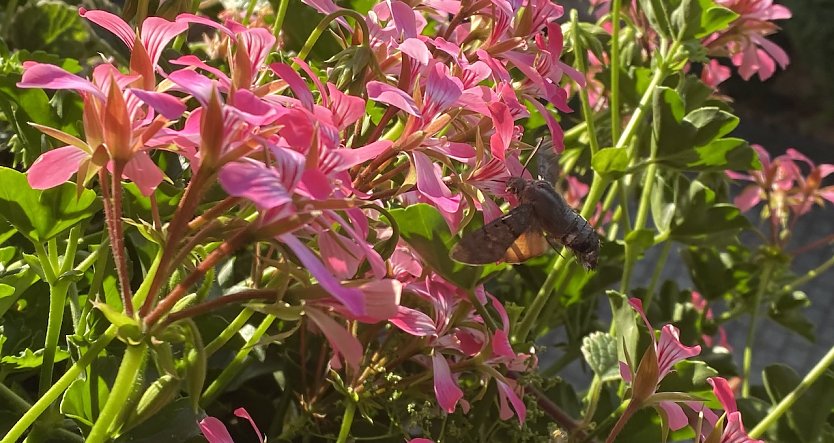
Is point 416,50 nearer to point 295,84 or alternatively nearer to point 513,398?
point 295,84

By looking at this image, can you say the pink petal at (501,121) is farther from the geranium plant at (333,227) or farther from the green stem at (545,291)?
the green stem at (545,291)

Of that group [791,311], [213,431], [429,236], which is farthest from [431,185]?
[791,311]

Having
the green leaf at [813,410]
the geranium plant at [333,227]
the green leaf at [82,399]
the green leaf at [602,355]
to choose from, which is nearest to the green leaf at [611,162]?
the geranium plant at [333,227]

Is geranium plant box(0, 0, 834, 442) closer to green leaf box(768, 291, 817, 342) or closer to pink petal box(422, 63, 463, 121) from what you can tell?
pink petal box(422, 63, 463, 121)

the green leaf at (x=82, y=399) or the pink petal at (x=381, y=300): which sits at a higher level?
the pink petal at (x=381, y=300)

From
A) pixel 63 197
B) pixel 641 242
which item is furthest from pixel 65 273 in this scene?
pixel 641 242

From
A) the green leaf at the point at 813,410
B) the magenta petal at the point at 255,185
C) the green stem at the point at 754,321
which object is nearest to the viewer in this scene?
the magenta petal at the point at 255,185

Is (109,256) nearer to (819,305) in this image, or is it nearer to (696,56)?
(696,56)
